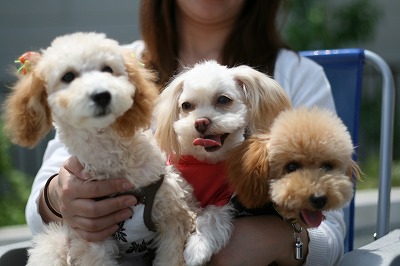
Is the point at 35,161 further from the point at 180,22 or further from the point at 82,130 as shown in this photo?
the point at 82,130

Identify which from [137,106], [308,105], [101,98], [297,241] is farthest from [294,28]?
[101,98]

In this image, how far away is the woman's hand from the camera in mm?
1711

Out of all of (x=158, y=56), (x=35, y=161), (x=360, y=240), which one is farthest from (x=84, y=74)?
(x=35, y=161)

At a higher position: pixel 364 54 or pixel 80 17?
pixel 364 54

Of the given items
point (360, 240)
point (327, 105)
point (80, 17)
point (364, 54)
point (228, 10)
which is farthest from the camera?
point (80, 17)

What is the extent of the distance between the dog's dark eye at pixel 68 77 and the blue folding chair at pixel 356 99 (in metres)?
1.29

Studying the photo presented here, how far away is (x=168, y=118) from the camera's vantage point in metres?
1.78

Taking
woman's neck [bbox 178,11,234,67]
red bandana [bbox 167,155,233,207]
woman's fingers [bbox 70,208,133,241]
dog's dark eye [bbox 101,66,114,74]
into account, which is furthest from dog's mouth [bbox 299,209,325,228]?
woman's neck [bbox 178,11,234,67]

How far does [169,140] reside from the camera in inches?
70.3

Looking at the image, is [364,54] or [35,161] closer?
[364,54]

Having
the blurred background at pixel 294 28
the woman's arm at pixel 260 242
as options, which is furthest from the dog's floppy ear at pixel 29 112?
the blurred background at pixel 294 28

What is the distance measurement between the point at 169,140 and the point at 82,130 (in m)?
0.26

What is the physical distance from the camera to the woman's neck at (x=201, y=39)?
253cm

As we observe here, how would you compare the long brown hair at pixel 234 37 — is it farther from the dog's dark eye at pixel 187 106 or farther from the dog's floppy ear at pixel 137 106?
the dog's floppy ear at pixel 137 106
